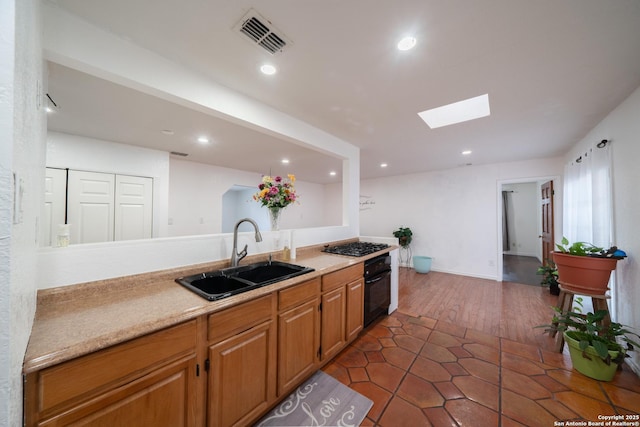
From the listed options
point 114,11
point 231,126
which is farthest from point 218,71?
point 231,126

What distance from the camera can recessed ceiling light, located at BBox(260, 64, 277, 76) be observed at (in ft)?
5.43

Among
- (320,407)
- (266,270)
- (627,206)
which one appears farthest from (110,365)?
(627,206)

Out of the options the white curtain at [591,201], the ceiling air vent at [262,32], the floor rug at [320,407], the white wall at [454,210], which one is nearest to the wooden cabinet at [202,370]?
the floor rug at [320,407]

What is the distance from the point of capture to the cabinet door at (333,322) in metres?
1.88

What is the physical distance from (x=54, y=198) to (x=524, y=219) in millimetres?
10461

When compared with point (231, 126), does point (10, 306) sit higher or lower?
lower

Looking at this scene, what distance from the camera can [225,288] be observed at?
5.52ft

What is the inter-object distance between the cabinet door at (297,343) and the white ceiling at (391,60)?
180 cm

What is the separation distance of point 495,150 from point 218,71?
4.16 metres

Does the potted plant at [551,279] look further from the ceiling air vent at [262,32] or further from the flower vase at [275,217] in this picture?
the ceiling air vent at [262,32]

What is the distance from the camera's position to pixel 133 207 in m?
3.60

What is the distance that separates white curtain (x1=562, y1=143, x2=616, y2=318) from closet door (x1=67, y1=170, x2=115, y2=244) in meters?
6.20

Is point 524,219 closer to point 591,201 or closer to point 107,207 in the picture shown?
point 591,201

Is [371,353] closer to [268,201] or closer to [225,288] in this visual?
[225,288]
